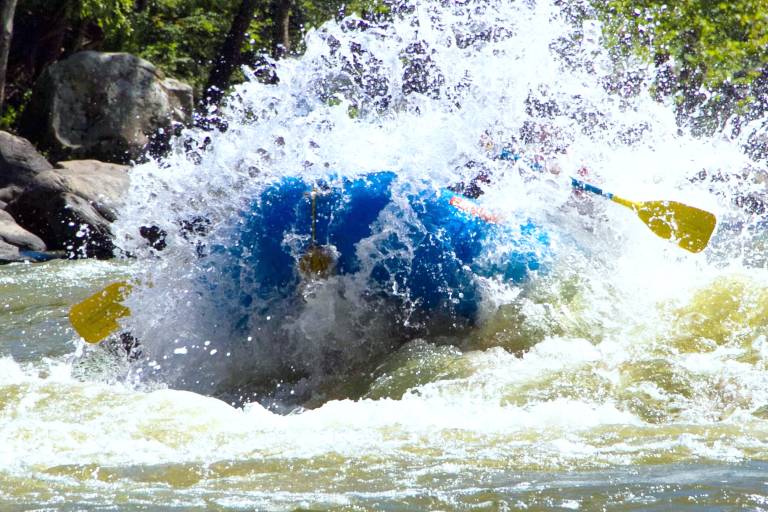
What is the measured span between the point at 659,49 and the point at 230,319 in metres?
8.32

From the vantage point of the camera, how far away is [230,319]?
15.1 feet

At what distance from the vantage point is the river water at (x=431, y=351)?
2.67 metres

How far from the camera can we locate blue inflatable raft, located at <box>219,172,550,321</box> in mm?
4453

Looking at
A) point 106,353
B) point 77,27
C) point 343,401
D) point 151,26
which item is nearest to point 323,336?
point 343,401

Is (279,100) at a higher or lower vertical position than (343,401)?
higher

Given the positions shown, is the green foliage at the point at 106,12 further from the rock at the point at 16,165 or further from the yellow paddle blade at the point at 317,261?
the yellow paddle blade at the point at 317,261

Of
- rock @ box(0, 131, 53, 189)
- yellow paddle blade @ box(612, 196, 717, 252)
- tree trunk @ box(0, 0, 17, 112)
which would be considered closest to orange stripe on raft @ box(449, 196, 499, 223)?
yellow paddle blade @ box(612, 196, 717, 252)

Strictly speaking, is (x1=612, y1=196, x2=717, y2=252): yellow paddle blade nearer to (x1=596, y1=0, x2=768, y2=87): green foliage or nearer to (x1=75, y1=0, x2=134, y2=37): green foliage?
(x1=596, y1=0, x2=768, y2=87): green foliage

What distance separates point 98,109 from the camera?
13016 mm

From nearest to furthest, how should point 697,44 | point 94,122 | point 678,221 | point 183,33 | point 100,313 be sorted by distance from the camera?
point 100,313
point 678,221
point 697,44
point 94,122
point 183,33

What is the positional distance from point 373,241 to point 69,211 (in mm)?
6057

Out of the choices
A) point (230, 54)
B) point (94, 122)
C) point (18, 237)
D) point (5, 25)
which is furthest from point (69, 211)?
point (230, 54)

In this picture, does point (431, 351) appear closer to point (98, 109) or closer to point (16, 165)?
point (16, 165)

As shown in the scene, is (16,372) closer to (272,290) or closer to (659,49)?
(272,290)
